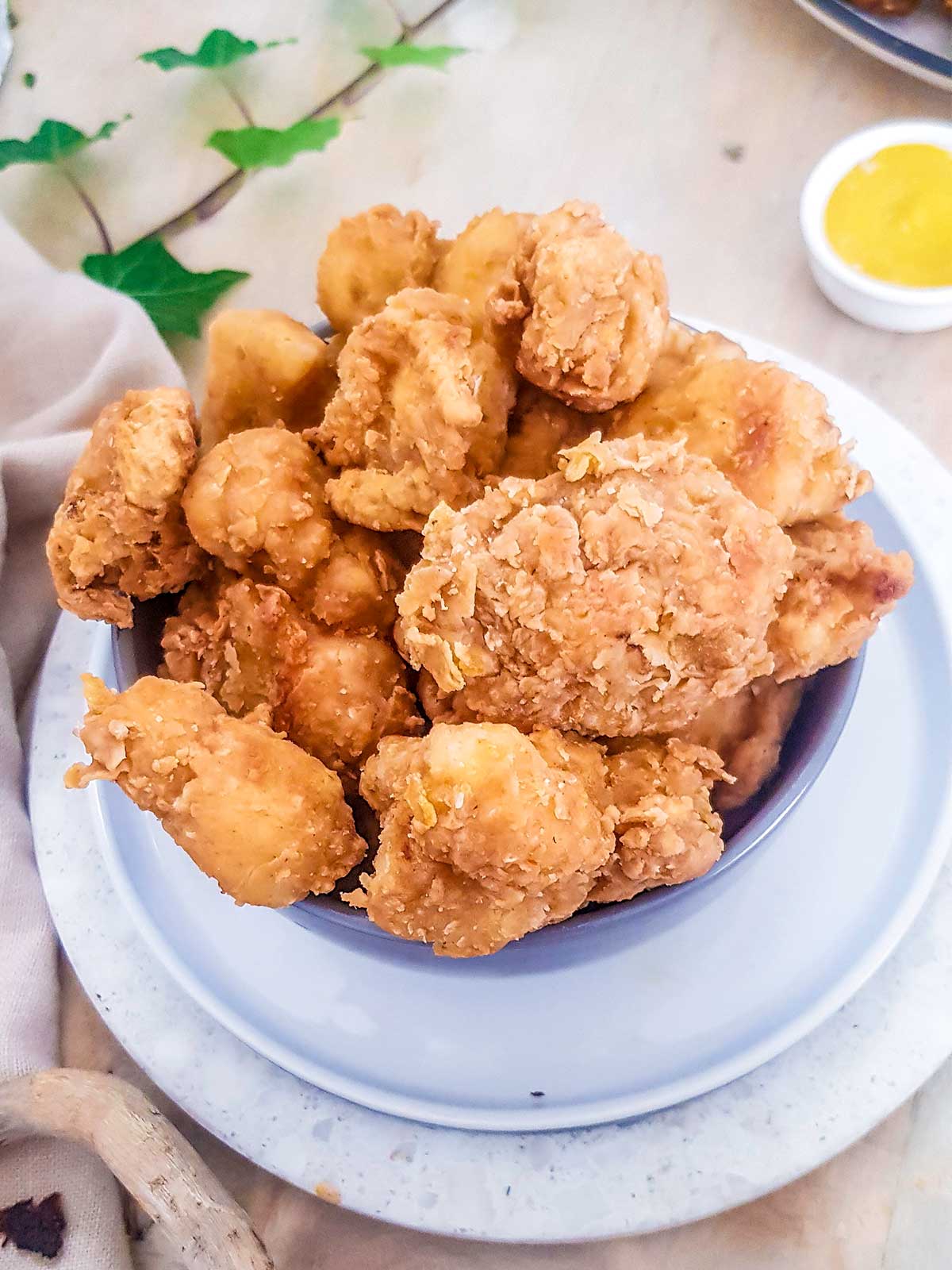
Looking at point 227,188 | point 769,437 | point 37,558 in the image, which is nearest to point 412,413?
point 769,437

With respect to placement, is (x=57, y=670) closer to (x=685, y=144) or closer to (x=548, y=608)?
(x=548, y=608)

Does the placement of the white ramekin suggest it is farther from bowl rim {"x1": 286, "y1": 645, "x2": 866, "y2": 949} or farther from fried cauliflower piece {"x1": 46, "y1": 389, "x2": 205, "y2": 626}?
fried cauliflower piece {"x1": 46, "y1": 389, "x2": 205, "y2": 626}

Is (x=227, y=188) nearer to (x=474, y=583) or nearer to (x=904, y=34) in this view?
(x=904, y=34)

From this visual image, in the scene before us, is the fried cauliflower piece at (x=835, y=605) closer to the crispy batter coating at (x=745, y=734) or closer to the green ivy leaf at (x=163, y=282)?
the crispy batter coating at (x=745, y=734)

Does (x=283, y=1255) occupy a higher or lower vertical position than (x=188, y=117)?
lower

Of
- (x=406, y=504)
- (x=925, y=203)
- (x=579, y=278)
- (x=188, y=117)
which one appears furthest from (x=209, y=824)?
(x=188, y=117)
